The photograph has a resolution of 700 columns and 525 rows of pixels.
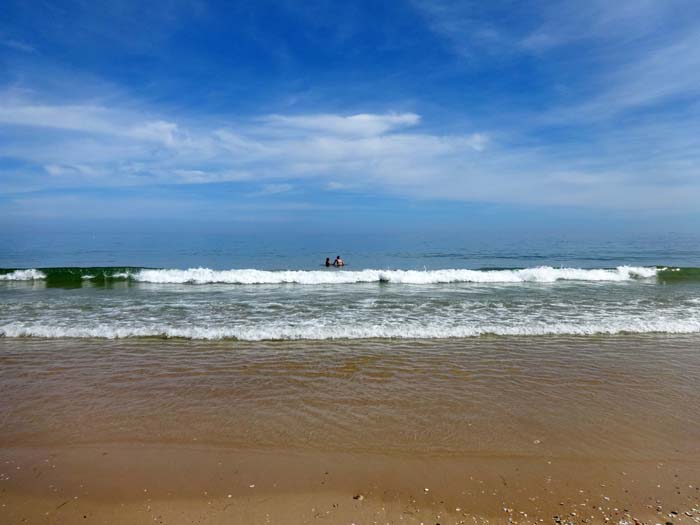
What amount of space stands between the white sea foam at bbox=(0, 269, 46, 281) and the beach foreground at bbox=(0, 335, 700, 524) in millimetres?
16692

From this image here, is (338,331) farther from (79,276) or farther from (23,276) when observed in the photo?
(23,276)

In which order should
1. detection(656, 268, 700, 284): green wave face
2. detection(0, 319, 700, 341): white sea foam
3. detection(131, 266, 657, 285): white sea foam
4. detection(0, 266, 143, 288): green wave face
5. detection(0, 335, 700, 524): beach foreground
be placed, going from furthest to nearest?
detection(656, 268, 700, 284): green wave face
detection(131, 266, 657, 285): white sea foam
detection(0, 266, 143, 288): green wave face
detection(0, 319, 700, 341): white sea foam
detection(0, 335, 700, 524): beach foreground

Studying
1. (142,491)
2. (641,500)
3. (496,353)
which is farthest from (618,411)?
(142,491)

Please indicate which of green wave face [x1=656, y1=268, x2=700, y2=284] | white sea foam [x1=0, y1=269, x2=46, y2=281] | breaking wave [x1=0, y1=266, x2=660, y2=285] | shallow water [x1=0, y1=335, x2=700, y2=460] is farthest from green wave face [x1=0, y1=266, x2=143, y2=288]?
green wave face [x1=656, y1=268, x2=700, y2=284]

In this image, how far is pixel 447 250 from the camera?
38.4 metres

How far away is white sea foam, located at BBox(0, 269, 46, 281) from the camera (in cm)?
2144

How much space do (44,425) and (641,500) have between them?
656 centimetres

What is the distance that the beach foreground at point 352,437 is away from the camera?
364 centimetres

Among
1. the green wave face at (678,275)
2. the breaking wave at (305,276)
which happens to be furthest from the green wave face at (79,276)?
the green wave face at (678,275)

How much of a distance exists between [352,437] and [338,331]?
5.04 meters

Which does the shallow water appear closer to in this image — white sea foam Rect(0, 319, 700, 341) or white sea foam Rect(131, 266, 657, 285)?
white sea foam Rect(0, 319, 700, 341)

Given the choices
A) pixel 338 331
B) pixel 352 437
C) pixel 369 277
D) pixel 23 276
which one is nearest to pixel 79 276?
pixel 23 276

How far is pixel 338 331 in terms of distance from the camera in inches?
388

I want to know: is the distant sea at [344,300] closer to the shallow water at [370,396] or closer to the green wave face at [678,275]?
the green wave face at [678,275]
